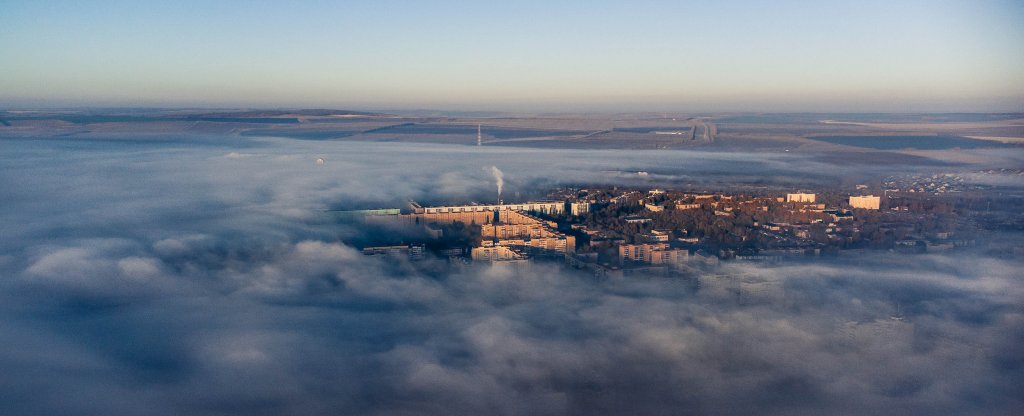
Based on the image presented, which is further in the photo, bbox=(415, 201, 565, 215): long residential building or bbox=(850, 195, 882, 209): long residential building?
bbox=(850, 195, 882, 209): long residential building

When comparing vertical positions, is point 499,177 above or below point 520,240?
above

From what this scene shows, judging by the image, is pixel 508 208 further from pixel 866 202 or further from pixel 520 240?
pixel 866 202

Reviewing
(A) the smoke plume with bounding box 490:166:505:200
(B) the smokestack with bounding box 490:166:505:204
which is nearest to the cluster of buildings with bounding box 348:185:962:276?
(B) the smokestack with bounding box 490:166:505:204

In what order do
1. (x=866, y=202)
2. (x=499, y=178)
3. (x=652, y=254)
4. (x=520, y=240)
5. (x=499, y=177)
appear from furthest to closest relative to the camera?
(x=499, y=177) → (x=499, y=178) → (x=866, y=202) → (x=520, y=240) → (x=652, y=254)

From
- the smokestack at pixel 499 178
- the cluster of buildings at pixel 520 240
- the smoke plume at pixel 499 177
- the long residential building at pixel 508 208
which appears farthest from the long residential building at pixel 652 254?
the smoke plume at pixel 499 177

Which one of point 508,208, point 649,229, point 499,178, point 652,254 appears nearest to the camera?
point 652,254

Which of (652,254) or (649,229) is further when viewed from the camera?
(649,229)

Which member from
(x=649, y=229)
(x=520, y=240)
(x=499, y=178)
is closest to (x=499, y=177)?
(x=499, y=178)

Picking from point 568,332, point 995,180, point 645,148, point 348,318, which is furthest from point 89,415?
point 645,148

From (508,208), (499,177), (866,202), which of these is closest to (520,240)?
(508,208)

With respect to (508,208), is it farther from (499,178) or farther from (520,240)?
(499,178)

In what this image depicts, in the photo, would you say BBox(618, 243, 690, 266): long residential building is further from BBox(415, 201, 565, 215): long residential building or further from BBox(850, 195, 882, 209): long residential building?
BBox(850, 195, 882, 209): long residential building

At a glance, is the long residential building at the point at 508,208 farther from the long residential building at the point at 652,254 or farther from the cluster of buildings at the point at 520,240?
the long residential building at the point at 652,254
